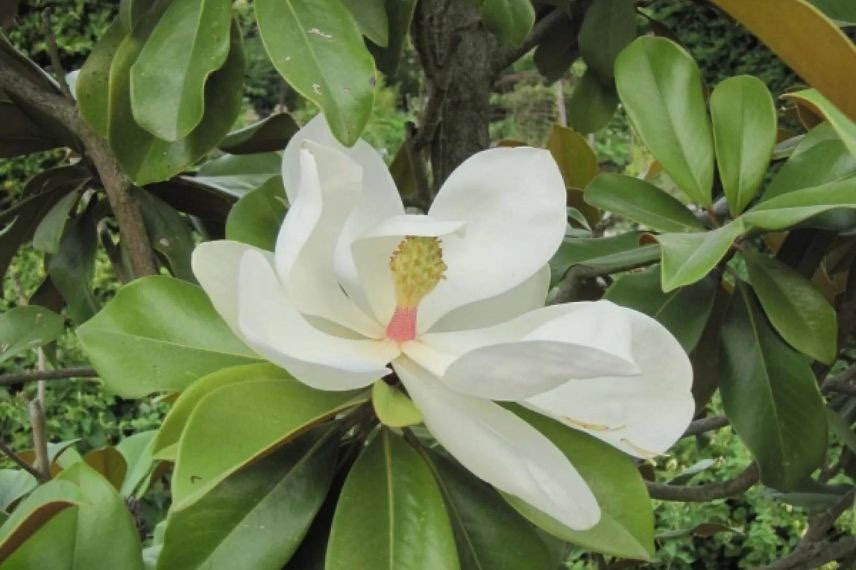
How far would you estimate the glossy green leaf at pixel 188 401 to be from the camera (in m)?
0.57

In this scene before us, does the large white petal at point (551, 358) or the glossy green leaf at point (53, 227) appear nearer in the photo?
the large white petal at point (551, 358)

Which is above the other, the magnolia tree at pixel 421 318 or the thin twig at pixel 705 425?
the magnolia tree at pixel 421 318

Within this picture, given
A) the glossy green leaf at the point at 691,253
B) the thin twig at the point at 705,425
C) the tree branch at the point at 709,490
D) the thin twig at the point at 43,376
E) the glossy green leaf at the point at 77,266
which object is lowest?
the tree branch at the point at 709,490

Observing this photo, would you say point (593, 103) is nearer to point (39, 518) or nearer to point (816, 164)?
point (816, 164)

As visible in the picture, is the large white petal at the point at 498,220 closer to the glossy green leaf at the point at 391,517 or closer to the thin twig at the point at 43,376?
the glossy green leaf at the point at 391,517

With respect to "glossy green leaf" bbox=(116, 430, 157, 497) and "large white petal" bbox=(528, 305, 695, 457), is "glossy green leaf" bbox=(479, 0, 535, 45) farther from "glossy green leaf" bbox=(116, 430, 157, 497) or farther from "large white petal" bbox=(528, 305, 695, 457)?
"glossy green leaf" bbox=(116, 430, 157, 497)

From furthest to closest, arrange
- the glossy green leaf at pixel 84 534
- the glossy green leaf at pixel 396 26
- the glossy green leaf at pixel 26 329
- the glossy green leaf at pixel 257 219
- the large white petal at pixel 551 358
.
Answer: the glossy green leaf at pixel 26 329 < the glossy green leaf at pixel 396 26 < the glossy green leaf at pixel 257 219 < the glossy green leaf at pixel 84 534 < the large white petal at pixel 551 358

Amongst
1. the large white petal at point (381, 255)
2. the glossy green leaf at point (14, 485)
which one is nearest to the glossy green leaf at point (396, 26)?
the large white petal at point (381, 255)

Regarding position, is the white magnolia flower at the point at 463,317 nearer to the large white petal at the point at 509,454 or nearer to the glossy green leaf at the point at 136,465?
the large white petal at the point at 509,454

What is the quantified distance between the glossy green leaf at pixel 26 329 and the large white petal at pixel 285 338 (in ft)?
1.64

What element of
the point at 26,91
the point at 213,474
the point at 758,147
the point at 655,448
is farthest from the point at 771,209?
the point at 26,91

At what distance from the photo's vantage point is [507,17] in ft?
2.73

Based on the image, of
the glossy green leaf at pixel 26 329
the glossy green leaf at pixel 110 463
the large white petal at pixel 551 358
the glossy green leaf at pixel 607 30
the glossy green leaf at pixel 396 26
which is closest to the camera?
the large white petal at pixel 551 358

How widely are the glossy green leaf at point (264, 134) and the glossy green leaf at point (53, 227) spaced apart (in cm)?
17
